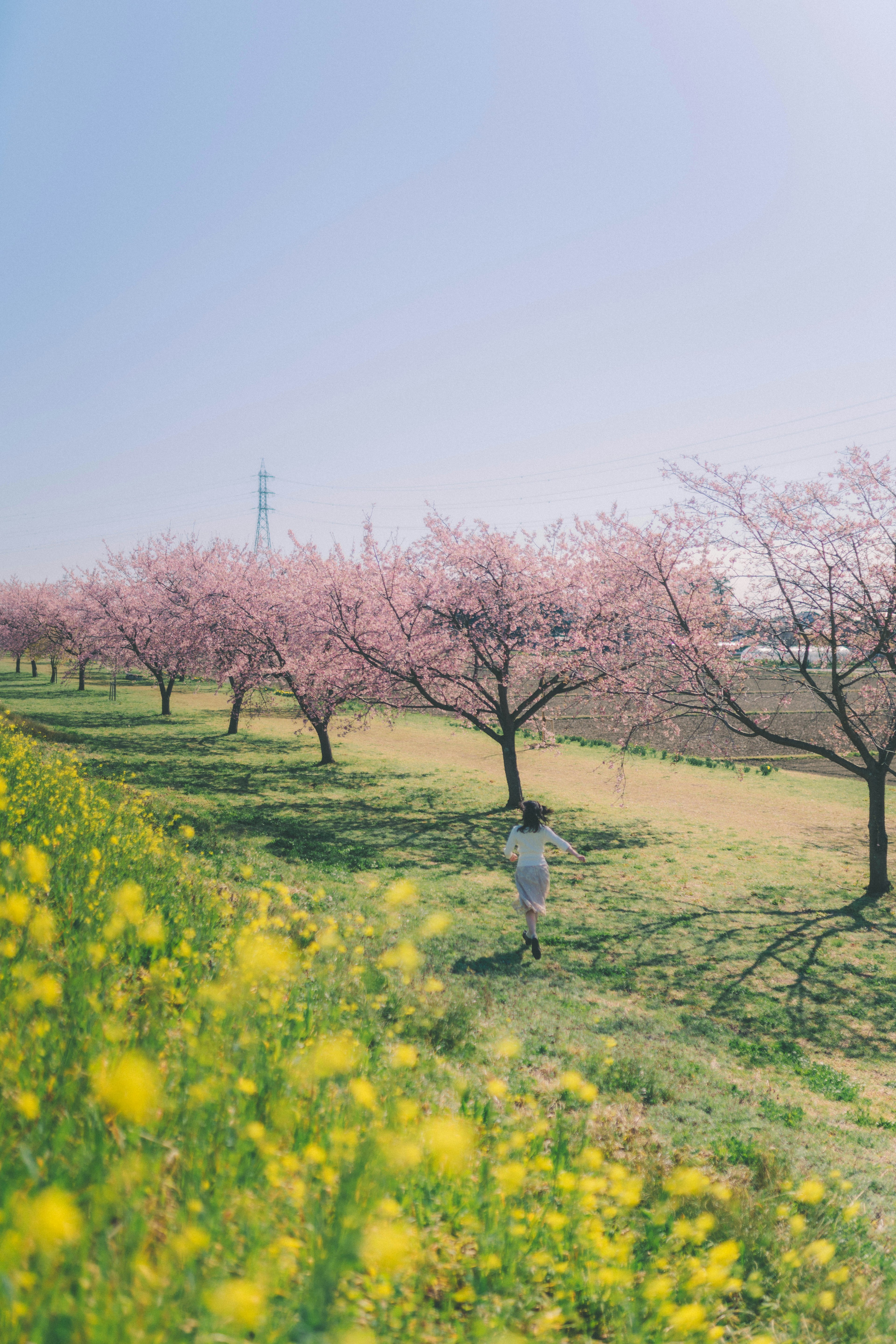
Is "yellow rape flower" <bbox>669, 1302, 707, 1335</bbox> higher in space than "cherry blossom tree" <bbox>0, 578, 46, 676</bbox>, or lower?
lower

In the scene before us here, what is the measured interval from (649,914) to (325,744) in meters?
15.2

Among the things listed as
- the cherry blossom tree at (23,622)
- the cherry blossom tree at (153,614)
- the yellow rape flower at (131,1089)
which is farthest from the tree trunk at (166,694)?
the yellow rape flower at (131,1089)

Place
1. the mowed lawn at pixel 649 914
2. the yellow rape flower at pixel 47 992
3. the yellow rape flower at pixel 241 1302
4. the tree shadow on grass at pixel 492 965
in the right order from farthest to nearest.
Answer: the tree shadow on grass at pixel 492 965 → the mowed lawn at pixel 649 914 → the yellow rape flower at pixel 47 992 → the yellow rape flower at pixel 241 1302

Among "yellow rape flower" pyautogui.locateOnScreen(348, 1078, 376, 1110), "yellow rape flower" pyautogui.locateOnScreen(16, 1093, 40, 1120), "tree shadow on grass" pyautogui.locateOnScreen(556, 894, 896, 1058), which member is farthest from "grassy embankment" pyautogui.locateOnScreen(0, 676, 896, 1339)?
"yellow rape flower" pyautogui.locateOnScreen(16, 1093, 40, 1120)

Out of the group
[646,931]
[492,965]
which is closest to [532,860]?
[492,965]

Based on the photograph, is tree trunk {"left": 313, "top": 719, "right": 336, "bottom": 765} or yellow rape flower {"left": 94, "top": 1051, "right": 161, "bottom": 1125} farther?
tree trunk {"left": 313, "top": 719, "right": 336, "bottom": 765}

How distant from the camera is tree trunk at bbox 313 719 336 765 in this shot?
24281 mm

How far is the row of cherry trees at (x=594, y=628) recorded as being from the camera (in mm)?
13164

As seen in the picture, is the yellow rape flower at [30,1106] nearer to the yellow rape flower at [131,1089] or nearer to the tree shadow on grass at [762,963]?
the yellow rape flower at [131,1089]

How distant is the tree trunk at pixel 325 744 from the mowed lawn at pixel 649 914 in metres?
0.79

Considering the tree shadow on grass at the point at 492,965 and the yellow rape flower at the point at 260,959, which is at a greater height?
the yellow rape flower at the point at 260,959

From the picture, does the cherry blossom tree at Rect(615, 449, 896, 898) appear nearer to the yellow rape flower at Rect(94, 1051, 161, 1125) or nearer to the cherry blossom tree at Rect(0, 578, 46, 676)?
the yellow rape flower at Rect(94, 1051, 161, 1125)

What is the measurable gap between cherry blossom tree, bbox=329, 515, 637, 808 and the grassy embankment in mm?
3245

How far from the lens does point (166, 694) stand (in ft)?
118
